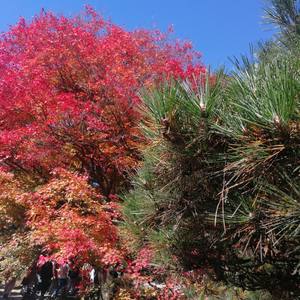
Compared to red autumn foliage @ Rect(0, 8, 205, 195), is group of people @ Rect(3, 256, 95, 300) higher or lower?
lower

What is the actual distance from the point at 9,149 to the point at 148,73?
11.6ft

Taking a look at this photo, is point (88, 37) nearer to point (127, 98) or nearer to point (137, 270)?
point (127, 98)

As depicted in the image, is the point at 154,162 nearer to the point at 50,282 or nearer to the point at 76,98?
the point at 76,98

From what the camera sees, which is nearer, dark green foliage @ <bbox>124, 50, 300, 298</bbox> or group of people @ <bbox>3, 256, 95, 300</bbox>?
dark green foliage @ <bbox>124, 50, 300, 298</bbox>

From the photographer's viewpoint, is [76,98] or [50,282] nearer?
[76,98]

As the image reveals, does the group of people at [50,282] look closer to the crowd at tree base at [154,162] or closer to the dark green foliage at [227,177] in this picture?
the crowd at tree base at [154,162]

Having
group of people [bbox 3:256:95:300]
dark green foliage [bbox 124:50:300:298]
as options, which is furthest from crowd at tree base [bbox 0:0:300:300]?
group of people [bbox 3:256:95:300]

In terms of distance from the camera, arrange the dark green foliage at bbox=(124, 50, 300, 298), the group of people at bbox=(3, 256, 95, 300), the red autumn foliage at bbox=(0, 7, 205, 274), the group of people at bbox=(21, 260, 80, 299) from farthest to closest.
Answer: the group of people at bbox=(21, 260, 80, 299), the group of people at bbox=(3, 256, 95, 300), the red autumn foliage at bbox=(0, 7, 205, 274), the dark green foliage at bbox=(124, 50, 300, 298)

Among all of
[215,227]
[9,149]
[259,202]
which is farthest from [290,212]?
[9,149]

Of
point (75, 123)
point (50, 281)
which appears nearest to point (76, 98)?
point (75, 123)

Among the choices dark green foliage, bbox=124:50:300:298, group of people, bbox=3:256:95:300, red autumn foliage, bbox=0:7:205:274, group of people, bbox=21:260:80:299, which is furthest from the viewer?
group of people, bbox=21:260:80:299

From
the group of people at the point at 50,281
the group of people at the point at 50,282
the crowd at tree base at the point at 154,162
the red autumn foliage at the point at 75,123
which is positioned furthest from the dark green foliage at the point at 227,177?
the group of people at the point at 50,281

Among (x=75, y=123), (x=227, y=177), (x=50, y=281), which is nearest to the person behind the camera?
(x=227, y=177)

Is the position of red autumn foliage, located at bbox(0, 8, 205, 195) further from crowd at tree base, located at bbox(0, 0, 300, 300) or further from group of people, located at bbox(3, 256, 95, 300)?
group of people, located at bbox(3, 256, 95, 300)
